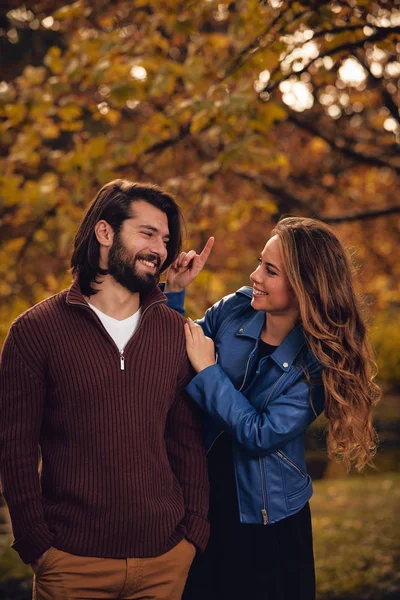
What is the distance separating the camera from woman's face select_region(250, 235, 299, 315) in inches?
115

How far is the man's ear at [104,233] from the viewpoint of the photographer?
2752mm

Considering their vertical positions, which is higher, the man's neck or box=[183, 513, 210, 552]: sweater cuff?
the man's neck

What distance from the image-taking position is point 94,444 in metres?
2.47

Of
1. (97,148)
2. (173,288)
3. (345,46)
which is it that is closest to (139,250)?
(173,288)

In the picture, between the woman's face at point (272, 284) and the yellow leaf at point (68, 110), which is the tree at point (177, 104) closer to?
the yellow leaf at point (68, 110)

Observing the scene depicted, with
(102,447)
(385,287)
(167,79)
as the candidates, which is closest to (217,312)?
(102,447)

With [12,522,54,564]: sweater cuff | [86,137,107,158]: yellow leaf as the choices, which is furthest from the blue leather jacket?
[86,137,107,158]: yellow leaf

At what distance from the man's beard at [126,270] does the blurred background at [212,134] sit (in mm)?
957

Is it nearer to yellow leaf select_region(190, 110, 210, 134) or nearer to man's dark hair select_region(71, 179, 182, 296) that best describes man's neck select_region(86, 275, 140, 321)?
man's dark hair select_region(71, 179, 182, 296)

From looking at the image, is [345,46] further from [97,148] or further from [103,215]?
[103,215]

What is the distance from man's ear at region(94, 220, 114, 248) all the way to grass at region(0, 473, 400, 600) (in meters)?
3.52

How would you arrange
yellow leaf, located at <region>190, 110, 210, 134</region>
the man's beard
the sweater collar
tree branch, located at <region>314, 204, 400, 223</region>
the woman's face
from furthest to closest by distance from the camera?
tree branch, located at <region>314, 204, 400, 223</region> → yellow leaf, located at <region>190, 110, 210, 134</region> → the woman's face → the man's beard → the sweater collar

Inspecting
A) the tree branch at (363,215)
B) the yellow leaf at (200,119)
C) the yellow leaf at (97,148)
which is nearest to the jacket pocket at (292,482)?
the yellow leaf at (200,119)

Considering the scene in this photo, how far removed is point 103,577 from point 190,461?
548 mm
